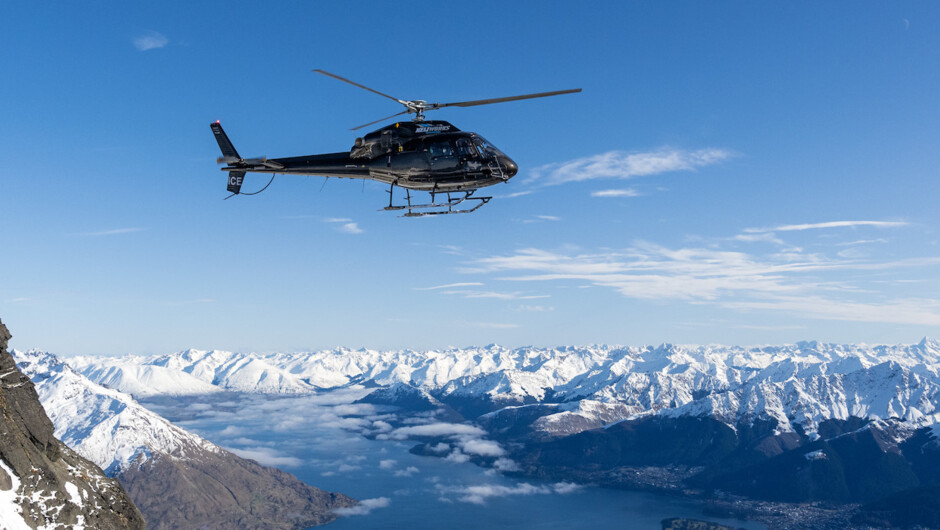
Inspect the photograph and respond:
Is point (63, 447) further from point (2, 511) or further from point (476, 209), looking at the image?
point (476, 209)

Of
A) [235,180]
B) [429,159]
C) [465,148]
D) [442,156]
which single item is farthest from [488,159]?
[235,180]

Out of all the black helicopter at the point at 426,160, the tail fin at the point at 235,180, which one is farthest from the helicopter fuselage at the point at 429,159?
the tail fin at the point at 235,180

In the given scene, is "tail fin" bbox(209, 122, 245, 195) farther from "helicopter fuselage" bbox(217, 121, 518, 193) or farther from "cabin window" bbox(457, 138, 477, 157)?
"cabin window" bbox(457, 138, 477, 157)

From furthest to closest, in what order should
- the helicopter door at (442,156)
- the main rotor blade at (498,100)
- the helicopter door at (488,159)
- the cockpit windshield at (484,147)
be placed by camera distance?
the cockpit windshield at (484,147)
the helicopter door at (488,159)
the helicopter door at (442,156)
the main rotor blade at (498,100)

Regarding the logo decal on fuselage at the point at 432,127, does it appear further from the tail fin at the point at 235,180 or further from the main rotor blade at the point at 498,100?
the tail fin at the point at 235,180

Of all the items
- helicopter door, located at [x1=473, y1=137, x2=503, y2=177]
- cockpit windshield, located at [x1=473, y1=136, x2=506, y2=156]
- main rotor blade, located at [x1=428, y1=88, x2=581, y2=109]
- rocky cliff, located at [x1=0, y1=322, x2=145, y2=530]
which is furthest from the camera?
rocky cliff, located at [x1=0, y1=322, x2=145, y2=530]

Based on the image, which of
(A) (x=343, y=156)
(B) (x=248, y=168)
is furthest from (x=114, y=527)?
(A) (x=343, y=156)

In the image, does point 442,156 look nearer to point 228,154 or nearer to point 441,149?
point 441,149

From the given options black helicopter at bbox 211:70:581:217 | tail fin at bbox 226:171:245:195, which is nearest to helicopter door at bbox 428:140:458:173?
black helicopter at bbox 211:70:581:217
